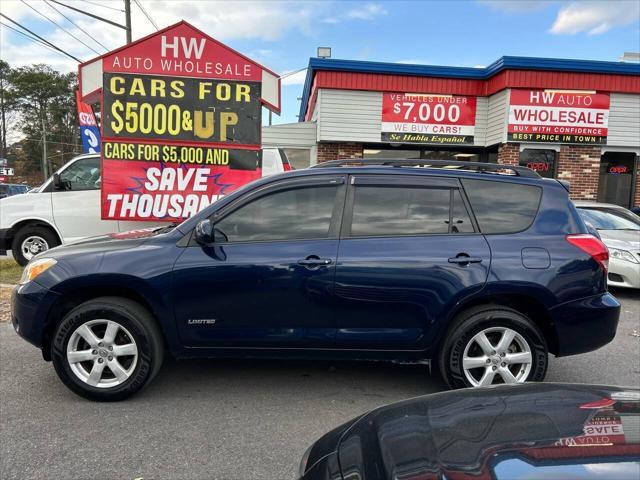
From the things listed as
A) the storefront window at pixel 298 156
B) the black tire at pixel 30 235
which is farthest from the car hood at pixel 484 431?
the storefront window at pixel 298 156

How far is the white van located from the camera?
328 inches

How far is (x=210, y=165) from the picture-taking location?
292 inches

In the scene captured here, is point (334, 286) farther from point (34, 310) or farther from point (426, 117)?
point (426, 117)

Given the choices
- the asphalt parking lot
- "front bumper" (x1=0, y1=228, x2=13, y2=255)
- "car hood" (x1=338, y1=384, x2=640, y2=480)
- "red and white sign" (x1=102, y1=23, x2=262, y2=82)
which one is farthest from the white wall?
"front bumper" (x1=0, y1=228, x2=13, y2=255)

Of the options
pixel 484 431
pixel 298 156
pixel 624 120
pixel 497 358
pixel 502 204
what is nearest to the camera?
pixel 484 431

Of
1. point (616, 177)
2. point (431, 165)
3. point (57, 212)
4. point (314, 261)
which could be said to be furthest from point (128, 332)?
point (616, 177)

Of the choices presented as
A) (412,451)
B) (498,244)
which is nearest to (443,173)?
(498,244)

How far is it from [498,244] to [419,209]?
0.64 metres

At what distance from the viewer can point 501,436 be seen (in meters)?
1.64

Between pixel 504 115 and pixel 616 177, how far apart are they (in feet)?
12.6

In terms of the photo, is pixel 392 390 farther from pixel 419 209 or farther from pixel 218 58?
pixel 218 58

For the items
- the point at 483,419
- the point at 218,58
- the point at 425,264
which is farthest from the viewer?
the point at 218,58

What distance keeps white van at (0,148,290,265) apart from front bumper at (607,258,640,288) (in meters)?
7.76

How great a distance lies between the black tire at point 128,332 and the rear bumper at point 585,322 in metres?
2.97
